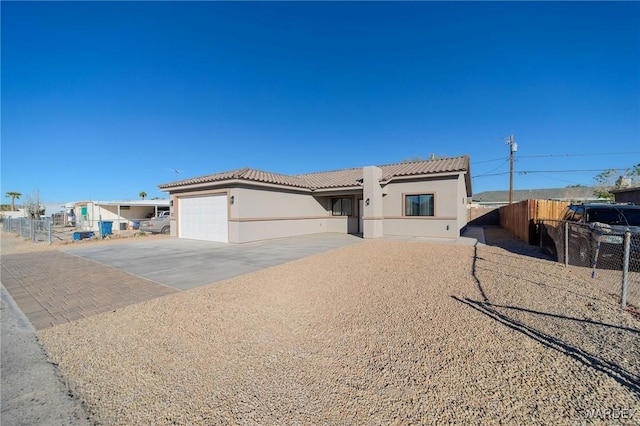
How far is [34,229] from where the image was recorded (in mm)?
17078

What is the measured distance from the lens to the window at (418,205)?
1542cm

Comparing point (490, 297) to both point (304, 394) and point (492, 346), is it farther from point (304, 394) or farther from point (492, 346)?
point (304, 394)

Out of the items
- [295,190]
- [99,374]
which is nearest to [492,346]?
[99,374]

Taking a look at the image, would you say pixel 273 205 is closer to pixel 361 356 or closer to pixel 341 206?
pixel 341 206

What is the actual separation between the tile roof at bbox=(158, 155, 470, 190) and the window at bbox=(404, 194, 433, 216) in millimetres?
1357

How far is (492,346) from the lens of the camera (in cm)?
353

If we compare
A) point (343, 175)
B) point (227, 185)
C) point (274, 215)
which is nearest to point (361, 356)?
point (227, 185)

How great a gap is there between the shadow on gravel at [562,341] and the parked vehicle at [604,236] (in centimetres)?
346

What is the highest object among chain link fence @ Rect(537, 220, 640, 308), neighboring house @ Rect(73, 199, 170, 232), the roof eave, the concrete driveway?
the roof eave

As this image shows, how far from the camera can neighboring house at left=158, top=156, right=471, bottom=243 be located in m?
14.4

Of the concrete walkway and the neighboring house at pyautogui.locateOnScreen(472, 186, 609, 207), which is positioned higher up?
the neighboring house at pyautogui.locateOnScreen(472, 186, 609, 207)

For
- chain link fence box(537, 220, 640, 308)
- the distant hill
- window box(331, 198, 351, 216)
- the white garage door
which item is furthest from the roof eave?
the distant hill

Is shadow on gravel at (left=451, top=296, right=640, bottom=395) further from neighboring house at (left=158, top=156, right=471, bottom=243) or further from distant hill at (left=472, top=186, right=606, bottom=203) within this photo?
distant hill at (left=472, top=186, right=606, bottom=203)

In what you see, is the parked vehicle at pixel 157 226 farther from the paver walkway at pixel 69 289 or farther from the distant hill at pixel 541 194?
the distant hill at pixel 541 194
